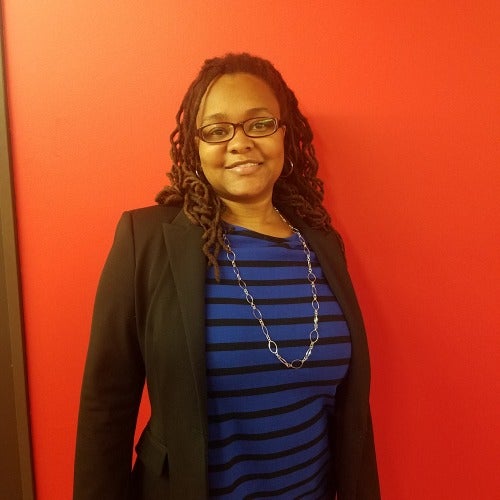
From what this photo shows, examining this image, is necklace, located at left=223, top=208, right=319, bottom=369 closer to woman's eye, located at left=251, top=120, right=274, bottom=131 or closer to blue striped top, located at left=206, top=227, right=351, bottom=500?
blue striped top, located at left=206, top=227, right=351, bottom=500

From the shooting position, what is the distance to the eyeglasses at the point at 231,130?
39.5 inches

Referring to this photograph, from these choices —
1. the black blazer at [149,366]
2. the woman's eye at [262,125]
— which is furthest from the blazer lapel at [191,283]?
the woman's eye at [262,125]

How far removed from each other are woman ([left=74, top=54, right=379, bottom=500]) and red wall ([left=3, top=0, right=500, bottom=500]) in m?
0.22

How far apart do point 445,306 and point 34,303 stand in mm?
1300

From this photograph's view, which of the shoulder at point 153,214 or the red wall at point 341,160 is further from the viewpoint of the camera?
the red wall at point 341,160

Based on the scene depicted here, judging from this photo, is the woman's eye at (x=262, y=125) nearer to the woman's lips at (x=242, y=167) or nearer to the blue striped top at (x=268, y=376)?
the woman's lips at (x=242, y=167)

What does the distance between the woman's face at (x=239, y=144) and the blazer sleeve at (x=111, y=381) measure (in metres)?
0.25

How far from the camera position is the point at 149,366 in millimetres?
939

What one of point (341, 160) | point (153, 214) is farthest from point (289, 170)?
point (153, 214)

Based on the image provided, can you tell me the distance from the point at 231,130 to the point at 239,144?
0.05 meters

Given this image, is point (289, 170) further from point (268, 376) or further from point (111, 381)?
point (111, 381)

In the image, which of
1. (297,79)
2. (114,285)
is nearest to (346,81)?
(297,79)

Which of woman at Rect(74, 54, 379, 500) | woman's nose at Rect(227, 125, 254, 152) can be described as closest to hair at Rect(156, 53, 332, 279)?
woman at Rect(74, 54, 379, 500)

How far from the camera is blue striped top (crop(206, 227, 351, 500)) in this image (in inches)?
36.4
